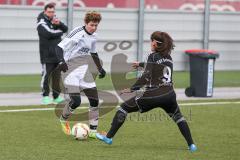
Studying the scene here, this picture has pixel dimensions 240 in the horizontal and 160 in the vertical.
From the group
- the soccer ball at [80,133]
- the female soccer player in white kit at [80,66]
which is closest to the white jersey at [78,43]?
the female soccer player in white kit at [80,66]

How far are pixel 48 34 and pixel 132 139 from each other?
5623mm

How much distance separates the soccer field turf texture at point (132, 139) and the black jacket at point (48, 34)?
5.03ft

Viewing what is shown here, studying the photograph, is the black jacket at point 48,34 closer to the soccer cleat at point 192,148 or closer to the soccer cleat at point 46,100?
the soccer cleat at point 46,100

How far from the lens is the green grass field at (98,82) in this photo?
20823mm

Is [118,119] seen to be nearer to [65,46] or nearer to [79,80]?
[79,80]

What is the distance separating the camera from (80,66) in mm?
12898

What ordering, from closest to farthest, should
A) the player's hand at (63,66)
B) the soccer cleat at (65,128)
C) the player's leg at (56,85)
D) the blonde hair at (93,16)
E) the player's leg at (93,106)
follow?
the player's hand at (63,66) < the blonde hair at (93,16) < the player's leg at (93,106) < the soccer cleat at (65,128) < the player's leg at (56,85)

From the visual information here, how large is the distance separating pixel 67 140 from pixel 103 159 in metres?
1.93

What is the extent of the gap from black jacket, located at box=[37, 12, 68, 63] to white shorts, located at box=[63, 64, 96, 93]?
4.51 metres

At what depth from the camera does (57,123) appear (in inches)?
567

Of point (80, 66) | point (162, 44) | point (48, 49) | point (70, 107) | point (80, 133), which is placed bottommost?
point (80, 133)

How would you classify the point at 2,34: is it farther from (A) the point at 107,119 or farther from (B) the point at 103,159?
(B) the point at 103,159

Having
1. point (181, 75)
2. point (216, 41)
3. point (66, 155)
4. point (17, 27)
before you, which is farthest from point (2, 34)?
point (66, 155)

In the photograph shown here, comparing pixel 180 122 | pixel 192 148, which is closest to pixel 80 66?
pixel 180 122
